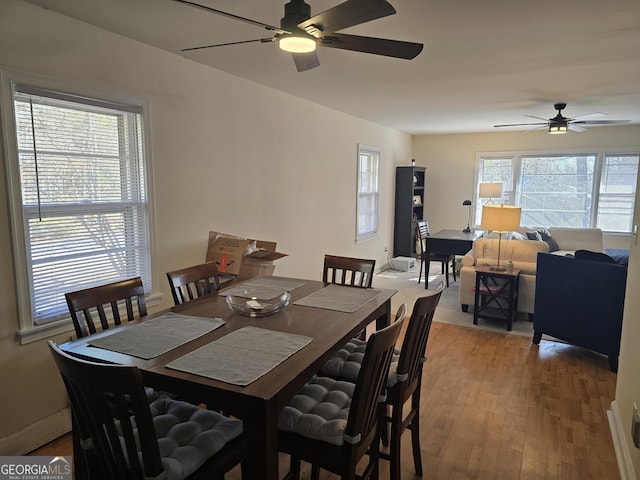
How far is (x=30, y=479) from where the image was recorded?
1890 mm

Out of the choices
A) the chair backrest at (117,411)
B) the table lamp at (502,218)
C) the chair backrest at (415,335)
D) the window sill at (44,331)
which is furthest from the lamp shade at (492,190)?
the chair backrest at (117,411)

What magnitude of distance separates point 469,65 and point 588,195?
5206 millimetres

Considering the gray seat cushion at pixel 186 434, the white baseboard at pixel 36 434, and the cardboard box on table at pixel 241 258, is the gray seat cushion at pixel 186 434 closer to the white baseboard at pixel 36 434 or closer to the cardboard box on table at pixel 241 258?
the white baseboard at pixel 36 434

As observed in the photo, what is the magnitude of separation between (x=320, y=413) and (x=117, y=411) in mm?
732

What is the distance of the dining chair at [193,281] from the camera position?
7.67ft

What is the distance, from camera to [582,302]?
3.52m

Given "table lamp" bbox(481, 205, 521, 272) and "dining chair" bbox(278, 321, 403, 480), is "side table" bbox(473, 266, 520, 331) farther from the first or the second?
"dining chair" bbox(278, 321, 403, 480)

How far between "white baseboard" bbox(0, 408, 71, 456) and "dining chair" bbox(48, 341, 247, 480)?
3.79 ft

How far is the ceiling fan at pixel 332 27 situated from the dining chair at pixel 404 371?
113 cm

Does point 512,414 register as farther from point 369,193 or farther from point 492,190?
point 492,190

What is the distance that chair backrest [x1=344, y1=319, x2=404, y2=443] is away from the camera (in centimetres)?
143

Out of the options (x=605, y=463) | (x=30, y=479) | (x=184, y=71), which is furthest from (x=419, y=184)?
(x=30, y=479)

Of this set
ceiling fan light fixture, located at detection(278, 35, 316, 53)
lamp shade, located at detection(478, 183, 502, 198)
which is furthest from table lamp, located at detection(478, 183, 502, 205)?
ceiling fan light fixture, located at detection(278, 35, 316, 53)

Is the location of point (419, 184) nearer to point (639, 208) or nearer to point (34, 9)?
point (639, 208)
